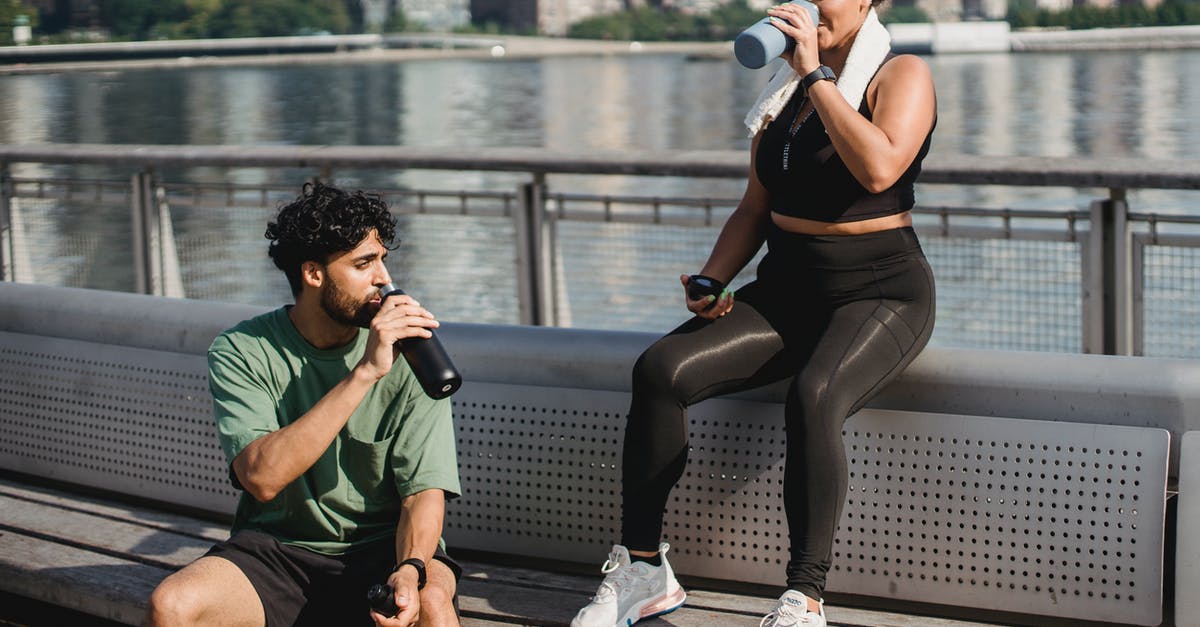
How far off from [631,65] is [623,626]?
110m

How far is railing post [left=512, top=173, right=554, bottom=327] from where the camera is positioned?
19.9 feet

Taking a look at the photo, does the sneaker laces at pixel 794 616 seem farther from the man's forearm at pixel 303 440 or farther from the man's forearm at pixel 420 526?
the man's forearm at pixel 303 440

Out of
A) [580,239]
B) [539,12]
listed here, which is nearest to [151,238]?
[580,239]

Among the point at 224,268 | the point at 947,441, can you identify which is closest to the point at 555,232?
the point at 224,268

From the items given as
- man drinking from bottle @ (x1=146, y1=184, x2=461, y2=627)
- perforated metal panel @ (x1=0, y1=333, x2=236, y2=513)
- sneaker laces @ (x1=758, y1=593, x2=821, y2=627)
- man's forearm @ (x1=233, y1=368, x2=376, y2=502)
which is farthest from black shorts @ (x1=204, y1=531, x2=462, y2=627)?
perforated metal panel @ (x1=0, y1=333, x2=236, y2=513)

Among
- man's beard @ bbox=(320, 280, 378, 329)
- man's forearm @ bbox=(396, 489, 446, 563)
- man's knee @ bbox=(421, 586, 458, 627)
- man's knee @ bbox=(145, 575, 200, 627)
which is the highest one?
man's beard @ bbox=(320, 280, 378, 329)

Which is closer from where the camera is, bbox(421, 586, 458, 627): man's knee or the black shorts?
bbox(421, 586, 458, 627): man's knee

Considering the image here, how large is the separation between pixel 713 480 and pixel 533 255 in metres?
2.59

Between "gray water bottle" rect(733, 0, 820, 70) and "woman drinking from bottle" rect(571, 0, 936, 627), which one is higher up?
"gray water bottle" rect(733, 0, 820, 70)

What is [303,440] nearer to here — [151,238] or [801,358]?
[801,358]

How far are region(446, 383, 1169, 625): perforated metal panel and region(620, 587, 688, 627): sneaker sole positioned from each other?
222mm

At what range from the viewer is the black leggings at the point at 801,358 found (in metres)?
3.16

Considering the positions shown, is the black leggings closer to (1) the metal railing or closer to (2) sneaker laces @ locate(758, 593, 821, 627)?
(2) sneaker laces @ locate(758, 593, 821, 627)

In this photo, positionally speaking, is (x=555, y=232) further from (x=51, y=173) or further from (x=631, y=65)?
(x=631, y=65)
